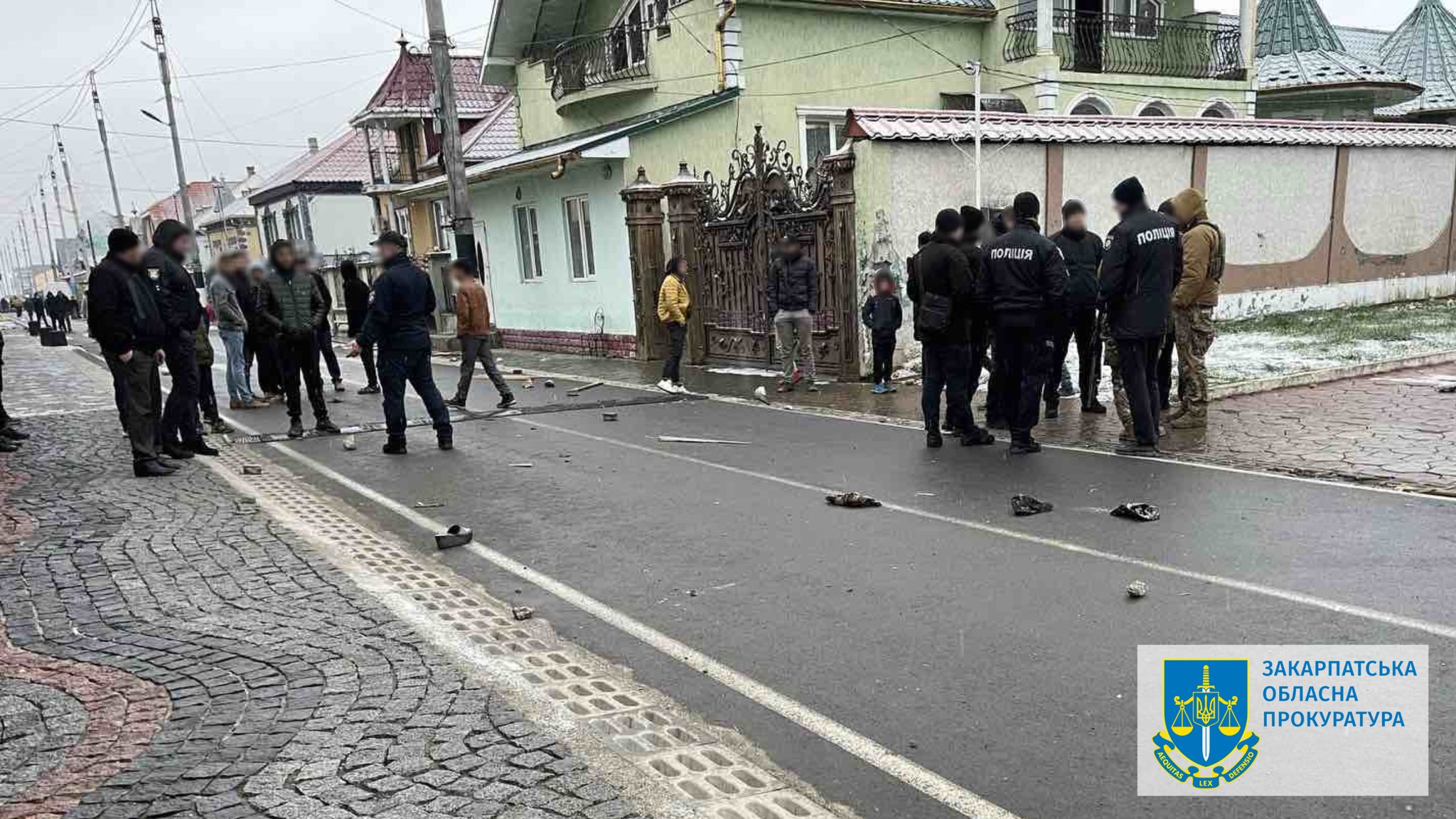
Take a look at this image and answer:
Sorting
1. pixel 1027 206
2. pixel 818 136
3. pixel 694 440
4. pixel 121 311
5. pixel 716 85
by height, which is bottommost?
pixel 694 440

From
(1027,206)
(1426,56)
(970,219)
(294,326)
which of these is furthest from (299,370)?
(1426,56)

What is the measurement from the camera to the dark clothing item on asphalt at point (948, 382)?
857cm

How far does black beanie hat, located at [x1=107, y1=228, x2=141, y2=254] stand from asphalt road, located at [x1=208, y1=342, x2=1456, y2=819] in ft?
8.80

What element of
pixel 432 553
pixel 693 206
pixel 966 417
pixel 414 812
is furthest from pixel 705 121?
pixel 414 812

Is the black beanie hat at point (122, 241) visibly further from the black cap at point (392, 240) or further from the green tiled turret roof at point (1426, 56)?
the green tiled turret roof at point (1426, 56)

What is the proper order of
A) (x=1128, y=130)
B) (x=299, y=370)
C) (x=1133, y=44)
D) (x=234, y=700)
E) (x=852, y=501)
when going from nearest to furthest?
(x=234, y=700), (x=852, y=501), (x=299, y=370), (x=1128, y=130), (x=1133, y=44)

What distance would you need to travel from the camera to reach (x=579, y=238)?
20094 mm

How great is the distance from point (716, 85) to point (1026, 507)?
13.6 meters

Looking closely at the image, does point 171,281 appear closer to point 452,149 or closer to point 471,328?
point 471,328

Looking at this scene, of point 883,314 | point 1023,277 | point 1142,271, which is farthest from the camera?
point 883,314

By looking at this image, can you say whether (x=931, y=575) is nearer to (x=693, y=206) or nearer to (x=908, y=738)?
(x=908, y=738)

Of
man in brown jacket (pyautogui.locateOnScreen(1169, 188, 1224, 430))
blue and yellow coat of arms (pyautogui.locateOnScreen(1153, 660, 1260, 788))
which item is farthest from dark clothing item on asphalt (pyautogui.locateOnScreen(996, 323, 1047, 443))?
blue and yellow coat of arms (pyautogui.locateOnScreen(1153, 660, 1260, 788))

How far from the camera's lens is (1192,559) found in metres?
5.22

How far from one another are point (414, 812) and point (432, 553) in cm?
314
